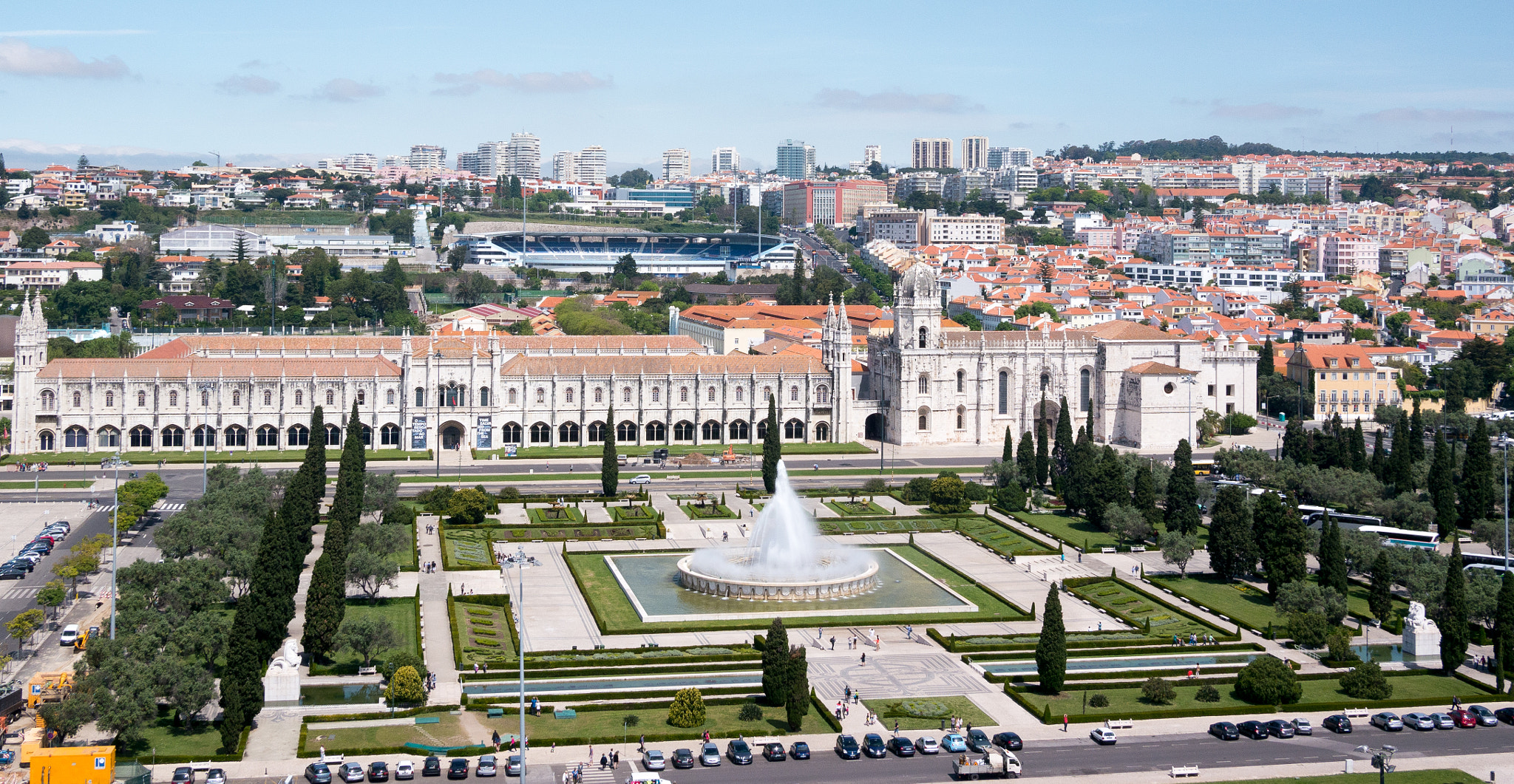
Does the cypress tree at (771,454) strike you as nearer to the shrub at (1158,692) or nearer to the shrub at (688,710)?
the shrub at (1158,692)

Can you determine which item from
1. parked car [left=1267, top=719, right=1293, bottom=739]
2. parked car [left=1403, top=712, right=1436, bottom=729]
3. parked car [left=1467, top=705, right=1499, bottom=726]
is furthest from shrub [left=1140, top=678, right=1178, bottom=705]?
parked car [left=1467, top=705, right=1499, bottom=726]

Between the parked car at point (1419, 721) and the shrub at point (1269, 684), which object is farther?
the shrub at point (1269, 684)

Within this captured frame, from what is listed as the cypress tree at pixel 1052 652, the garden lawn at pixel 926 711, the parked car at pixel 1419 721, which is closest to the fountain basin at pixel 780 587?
the garden lawn at pixel 926 711

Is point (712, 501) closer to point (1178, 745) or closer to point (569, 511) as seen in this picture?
point (569, 511)

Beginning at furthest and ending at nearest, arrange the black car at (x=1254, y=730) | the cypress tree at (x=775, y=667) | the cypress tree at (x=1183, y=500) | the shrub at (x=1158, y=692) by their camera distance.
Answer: the cypress tree at (x=1183, y=500) → the shrub at (x=1158, y=692) → the cypress tree at (x=775, y=667) → the black car at (x=1254, y=730)

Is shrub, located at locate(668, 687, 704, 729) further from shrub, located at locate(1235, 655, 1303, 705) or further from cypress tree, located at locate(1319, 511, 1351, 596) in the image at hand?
cypress tree, located at locate(1319, 511, 1351, 596)

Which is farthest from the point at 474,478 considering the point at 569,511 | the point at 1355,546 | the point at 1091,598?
the point at 1355,546

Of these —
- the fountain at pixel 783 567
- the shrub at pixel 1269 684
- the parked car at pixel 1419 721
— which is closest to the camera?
the parked car at pixel 1419 721

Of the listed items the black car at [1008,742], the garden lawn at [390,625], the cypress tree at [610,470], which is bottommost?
the garden lawn at [390,625]
